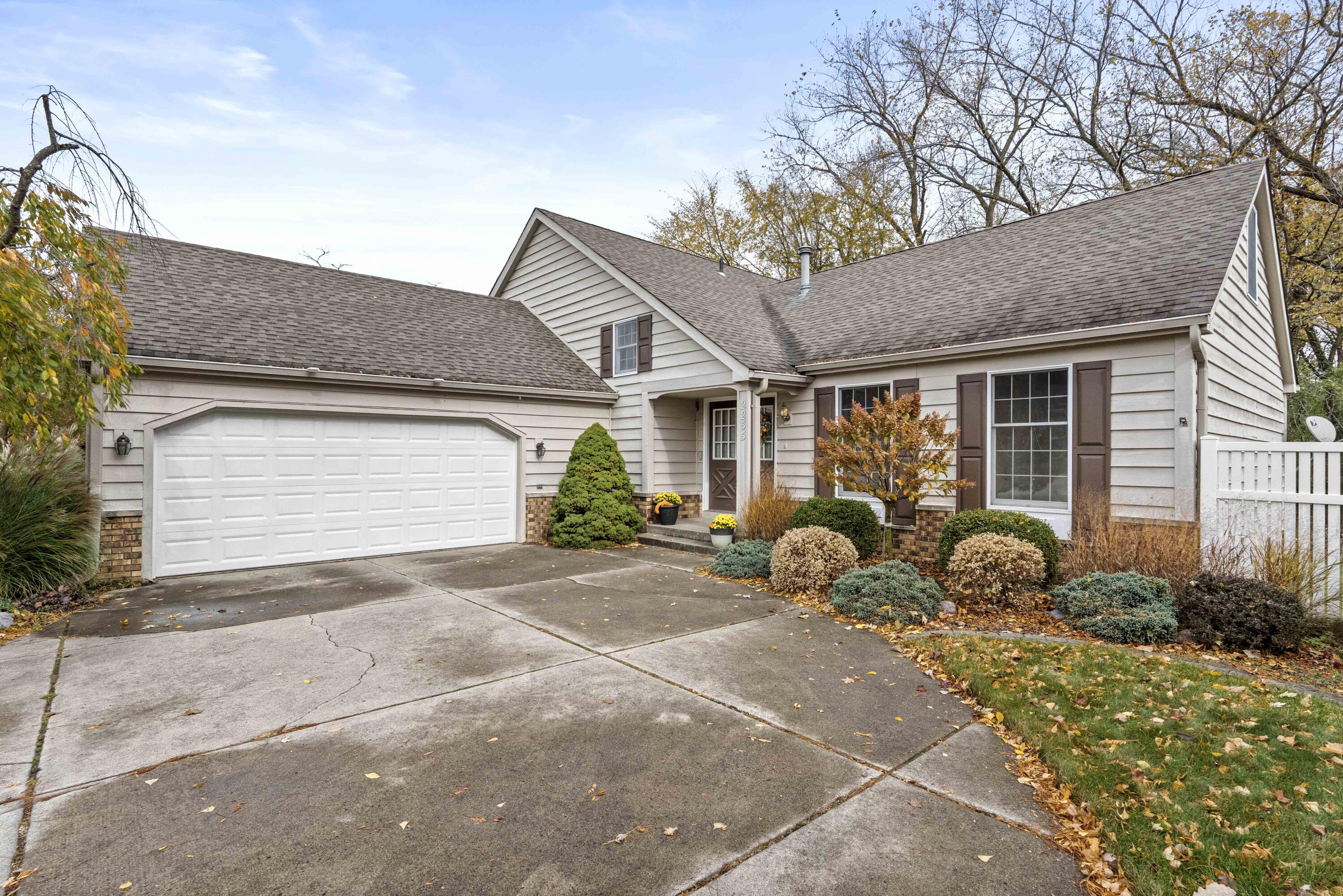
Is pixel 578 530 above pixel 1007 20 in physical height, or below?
below

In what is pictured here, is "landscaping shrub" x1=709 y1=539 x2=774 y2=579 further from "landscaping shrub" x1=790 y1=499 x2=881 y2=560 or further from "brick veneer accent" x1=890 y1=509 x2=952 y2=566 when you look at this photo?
"brick veneer accent" x1=890 y1=509 x2=952 y2=566

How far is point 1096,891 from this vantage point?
7.88ft

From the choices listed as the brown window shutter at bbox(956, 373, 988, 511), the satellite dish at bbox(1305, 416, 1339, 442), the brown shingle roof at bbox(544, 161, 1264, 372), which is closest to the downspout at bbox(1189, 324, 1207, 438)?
the brown shingle roof at bbox(544, 161, 1264, 372)

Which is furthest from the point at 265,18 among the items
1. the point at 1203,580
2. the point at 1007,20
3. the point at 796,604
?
the point at 1007,20

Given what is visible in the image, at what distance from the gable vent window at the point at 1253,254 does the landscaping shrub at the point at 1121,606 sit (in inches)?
245

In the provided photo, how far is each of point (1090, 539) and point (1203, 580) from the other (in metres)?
1.62

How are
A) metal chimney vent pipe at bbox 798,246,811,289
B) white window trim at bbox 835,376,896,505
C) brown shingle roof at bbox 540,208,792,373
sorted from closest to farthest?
white window trim at bbox 835,376,896,505 → brown shingle roof at bbox 540,208,792,373 → metal chimney vent pipe at bbox 798,246,811,289

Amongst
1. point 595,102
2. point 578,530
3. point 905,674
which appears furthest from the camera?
point 595,102

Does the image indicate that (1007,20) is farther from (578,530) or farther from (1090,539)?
(578,530)

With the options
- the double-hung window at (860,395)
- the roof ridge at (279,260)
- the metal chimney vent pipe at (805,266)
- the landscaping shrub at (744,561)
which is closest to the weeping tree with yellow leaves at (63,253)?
the roof ridge at (279,260)

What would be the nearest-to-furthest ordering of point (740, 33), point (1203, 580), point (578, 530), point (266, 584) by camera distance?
point (1203, 580) < point (266, 584) < point (578, 530) < point (740, 33)

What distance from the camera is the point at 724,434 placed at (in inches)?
480

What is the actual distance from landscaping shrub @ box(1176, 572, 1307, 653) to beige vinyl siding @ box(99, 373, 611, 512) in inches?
351

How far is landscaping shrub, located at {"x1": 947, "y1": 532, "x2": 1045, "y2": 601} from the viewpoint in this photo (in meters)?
6.35
